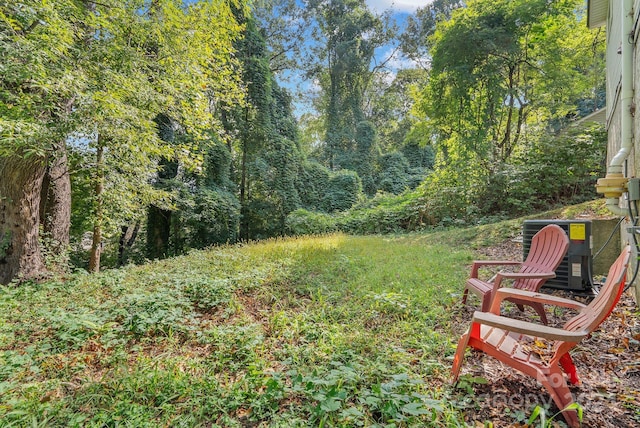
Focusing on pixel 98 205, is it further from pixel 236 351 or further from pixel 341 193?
pixel 341 193

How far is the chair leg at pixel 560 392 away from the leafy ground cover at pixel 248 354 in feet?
0.59

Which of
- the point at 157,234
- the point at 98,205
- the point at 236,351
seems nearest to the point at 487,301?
the point at 236,351

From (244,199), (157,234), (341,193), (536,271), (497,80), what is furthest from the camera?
(341,193)

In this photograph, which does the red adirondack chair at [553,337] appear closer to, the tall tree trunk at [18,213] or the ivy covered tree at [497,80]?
the tall tree trunk at [18,213]

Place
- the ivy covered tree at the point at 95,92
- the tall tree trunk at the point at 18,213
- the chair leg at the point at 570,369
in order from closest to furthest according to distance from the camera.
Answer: the chair leg at the point at 570,369
the ivy covered tree at the point at 95,92
the tall tree trunk at the point at 18,213

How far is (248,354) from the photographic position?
2.45 metres

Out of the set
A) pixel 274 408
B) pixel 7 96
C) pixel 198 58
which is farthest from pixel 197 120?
pixel 274 408

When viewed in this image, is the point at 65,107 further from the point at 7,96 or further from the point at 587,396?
the point at 587,396

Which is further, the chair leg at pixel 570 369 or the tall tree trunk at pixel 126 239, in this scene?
the tall tree trunk at pixel 126 239

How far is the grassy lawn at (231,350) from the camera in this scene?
180 centimetres

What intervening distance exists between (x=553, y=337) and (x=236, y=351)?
2.19 meters

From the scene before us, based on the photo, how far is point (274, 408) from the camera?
1.84 metres

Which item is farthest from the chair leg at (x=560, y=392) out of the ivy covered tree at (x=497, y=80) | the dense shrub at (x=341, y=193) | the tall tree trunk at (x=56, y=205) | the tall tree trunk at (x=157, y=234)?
the dense shrub at (x=341, y=193)

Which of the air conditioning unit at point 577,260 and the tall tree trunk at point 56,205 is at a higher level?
the tall tree trunk at point 56,205
